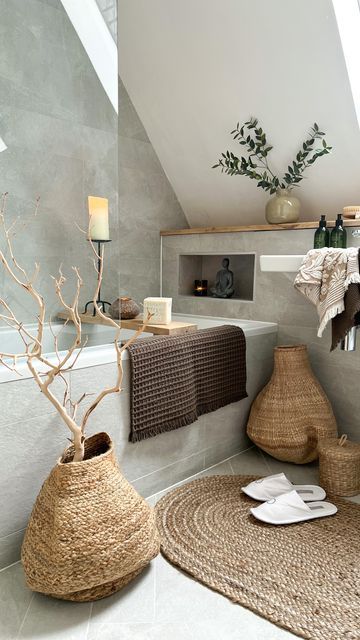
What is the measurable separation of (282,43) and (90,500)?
2267 mm

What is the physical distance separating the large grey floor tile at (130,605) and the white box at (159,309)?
1.15 meters

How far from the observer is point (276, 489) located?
2186mm

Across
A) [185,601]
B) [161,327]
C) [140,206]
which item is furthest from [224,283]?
[185,601]

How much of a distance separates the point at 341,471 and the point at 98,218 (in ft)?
5.09

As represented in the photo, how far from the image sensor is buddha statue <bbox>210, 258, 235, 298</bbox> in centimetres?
332

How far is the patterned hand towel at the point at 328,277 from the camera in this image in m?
2.04

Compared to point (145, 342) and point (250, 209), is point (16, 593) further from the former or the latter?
point (250, 209)

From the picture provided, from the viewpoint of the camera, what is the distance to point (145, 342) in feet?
6.92

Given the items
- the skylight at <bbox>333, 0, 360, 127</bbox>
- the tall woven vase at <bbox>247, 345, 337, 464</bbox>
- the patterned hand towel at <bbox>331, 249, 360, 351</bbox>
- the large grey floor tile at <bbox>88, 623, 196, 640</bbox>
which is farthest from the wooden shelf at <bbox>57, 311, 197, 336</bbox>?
the skylight at <bbox>333, 0, 360, 127</bbox>

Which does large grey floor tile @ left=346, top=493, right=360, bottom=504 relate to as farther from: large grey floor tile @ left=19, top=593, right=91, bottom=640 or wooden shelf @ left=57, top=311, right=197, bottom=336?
large grey floor tile @ left=19, top=593, right=91, bottom=640

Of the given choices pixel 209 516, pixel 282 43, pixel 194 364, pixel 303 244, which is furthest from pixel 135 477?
pixel 282 43

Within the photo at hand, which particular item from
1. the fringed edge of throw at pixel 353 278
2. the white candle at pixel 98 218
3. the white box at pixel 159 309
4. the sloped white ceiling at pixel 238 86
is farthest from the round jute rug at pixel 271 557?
the sloped white ceiling at pixel 238 86

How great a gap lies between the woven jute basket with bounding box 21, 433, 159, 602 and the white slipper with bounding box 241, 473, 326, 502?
699 millimetres

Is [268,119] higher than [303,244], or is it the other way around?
[268,119]
